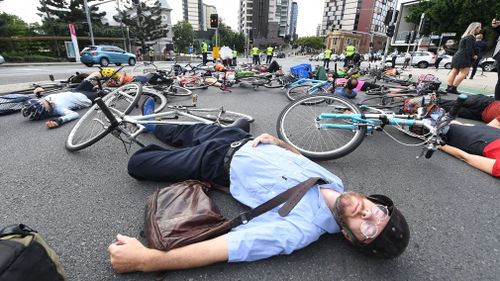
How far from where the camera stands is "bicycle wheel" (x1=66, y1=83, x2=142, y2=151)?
2.74 meters

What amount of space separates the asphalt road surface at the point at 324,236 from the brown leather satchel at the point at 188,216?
21 cm

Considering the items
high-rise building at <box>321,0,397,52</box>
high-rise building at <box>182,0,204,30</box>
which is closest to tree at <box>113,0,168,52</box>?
high-rise building at <box>321,0,397,52</box>

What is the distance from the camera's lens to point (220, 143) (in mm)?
1989

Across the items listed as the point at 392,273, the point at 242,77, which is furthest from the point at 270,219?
the point at 242,77

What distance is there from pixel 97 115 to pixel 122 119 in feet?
3.50

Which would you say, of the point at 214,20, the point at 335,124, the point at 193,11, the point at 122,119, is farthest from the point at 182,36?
A: the point at 335,124

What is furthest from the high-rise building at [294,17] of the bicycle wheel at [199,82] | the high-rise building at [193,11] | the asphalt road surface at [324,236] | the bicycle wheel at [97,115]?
the asphalt road surface at [324,236]

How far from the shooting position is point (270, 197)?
1526 millimetres

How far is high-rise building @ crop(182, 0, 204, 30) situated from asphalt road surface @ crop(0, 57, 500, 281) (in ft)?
419

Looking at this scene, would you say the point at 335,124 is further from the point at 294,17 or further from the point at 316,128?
the point at 294,17

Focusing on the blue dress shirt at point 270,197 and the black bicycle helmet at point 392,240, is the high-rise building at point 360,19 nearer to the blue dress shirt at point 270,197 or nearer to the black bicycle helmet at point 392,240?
the blue dress shirt at point 270,197

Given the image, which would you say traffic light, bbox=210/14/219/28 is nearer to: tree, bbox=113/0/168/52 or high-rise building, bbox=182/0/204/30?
tree, bbox=113/0/168/52

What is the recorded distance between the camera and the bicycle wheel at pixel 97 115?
2.74 m

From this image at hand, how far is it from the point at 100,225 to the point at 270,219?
1.20m
